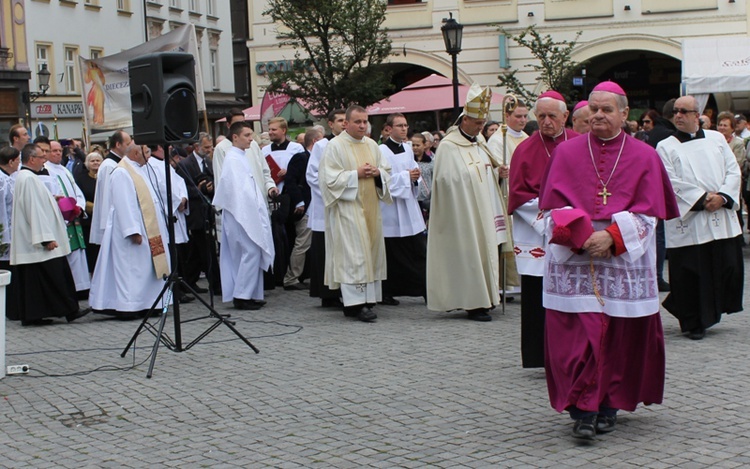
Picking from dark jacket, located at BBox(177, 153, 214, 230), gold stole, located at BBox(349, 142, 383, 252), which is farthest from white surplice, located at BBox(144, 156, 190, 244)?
gold stole, located at BBox(349, 142, 383, 252)

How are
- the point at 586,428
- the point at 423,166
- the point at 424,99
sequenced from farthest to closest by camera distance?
the point at 424,99
the point at 423,166
the point at 586,428

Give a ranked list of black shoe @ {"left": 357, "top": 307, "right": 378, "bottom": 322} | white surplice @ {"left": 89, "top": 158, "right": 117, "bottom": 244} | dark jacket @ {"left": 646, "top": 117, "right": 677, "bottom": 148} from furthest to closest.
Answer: white surplice @ {"left": 89, "top": 158, "right": 117, "bottom": 244}, black shoe @ {"left": 357, "top": 307, "right": 378, "bottom": 322}, dark jacket @ {"left": 646, "top": 117, "right": 677, "bottom": 148}

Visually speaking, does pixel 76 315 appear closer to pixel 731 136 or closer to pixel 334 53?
pixel 731 136

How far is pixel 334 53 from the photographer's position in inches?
981

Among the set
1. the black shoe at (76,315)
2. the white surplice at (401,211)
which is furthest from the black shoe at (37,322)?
the white surplice at (401,211)

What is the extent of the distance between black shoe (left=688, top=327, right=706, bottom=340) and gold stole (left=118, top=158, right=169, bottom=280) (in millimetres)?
5289

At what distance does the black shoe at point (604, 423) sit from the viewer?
6.12 metres

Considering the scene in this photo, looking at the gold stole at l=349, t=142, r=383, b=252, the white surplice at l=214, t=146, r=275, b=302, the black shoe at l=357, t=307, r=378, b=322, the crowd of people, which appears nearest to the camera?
the crowd of people

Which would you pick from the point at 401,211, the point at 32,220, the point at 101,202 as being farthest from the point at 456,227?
the point at 32,220

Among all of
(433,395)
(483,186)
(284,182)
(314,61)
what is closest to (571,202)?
(433,395)

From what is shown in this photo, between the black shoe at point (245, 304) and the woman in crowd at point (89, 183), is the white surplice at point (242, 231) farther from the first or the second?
the woman in crowd at point (89, 183)

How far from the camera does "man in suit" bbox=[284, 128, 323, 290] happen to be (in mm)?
13789

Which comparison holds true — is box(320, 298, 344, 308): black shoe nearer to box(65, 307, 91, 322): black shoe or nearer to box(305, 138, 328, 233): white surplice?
box(305, 138, 328, 233): white surplice

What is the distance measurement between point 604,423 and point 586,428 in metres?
0.27
